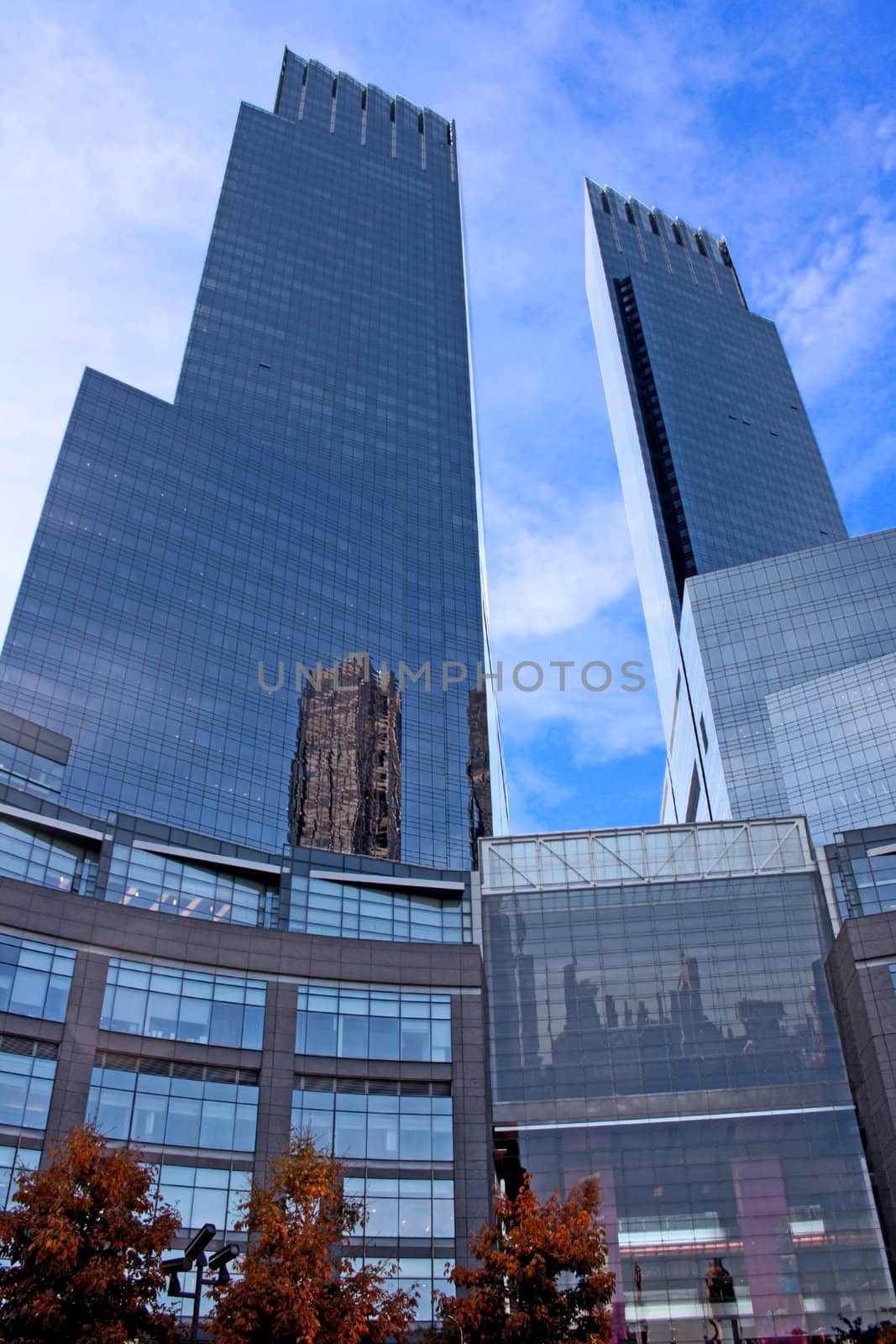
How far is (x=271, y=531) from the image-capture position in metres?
142

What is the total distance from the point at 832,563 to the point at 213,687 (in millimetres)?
69565

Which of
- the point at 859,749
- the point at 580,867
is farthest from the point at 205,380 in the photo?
the point at 580,867

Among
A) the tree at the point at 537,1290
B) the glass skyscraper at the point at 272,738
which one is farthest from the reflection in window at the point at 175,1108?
the tree at the point at 537,1290

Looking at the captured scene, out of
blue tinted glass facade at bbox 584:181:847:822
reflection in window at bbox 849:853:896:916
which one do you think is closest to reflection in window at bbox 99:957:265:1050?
reflection in window at bbox 849:853:896:916

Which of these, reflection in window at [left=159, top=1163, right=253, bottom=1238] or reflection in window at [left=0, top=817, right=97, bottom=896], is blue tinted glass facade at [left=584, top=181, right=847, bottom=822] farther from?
reflection in window at [left=159, top=1163, right=253, bottom=1238]

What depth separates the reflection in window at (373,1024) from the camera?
193 ft

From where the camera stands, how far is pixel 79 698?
113 meters

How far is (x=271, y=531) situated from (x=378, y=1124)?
95.0 metres

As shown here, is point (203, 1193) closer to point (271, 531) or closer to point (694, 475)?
point (271, 531)

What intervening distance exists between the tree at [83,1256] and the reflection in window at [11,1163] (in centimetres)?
1693

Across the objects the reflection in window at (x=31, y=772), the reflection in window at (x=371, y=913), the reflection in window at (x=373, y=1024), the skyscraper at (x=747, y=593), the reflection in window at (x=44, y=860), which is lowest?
the reflection in window at (x=373, y=1024)

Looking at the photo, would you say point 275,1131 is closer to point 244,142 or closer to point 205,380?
point 205,380

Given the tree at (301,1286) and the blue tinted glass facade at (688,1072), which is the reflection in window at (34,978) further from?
the blue tinted glass facade at (688,1072)

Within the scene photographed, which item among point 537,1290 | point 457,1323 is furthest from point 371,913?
point 537,1290
